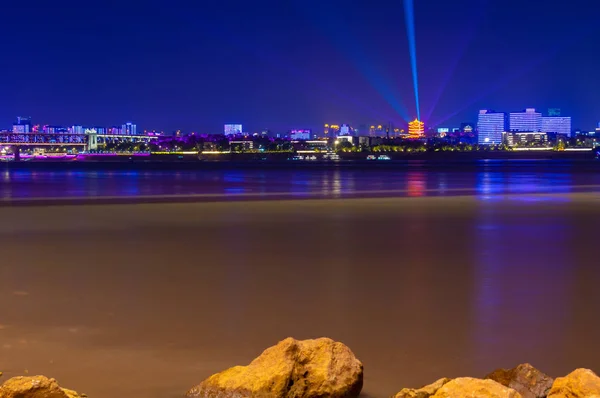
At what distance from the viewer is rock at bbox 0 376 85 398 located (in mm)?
4082

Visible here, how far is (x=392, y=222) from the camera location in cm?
1473

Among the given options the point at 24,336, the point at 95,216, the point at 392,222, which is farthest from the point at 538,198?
the point at 24,336

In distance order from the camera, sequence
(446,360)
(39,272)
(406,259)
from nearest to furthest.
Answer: (446,360), (39,272), (406,259)

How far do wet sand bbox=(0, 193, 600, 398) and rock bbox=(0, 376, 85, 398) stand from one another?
641 mm

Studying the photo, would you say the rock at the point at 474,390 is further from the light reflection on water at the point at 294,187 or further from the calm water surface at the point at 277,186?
the calm water surface at the point at 277,186

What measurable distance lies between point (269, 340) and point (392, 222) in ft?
29.4

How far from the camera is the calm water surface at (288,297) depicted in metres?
5.46

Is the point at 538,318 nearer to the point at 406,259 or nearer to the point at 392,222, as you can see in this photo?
the point at 406,259

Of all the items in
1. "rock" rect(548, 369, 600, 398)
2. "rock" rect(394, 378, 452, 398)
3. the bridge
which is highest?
the bridge

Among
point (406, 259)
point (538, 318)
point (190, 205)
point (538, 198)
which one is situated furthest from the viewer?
point (538, 198)

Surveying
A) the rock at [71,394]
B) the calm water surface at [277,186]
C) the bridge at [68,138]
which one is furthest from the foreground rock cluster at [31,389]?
the bridge at [68,138]

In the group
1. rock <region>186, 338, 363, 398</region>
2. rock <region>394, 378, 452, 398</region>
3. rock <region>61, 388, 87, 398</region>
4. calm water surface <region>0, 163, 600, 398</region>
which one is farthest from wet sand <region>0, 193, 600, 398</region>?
Answer: rock <region>394, 378, 452, 398</region>

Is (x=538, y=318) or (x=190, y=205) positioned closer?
(x=538, y=318)

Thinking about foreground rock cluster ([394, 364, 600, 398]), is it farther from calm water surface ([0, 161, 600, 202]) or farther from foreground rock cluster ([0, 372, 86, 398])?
calm water surface ([0, 161, 600, 202])
